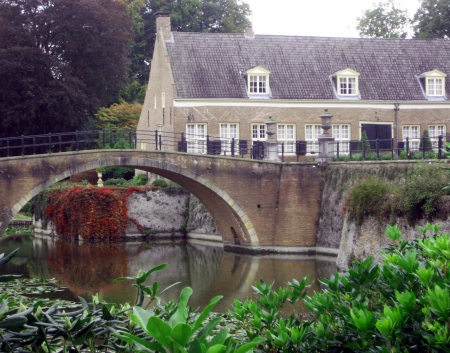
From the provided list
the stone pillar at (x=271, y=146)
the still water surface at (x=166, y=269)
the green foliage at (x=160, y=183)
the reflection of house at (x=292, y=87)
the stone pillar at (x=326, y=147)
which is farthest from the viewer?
the green foliage at (x=160, y=183)

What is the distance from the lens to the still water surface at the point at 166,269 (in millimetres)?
17016

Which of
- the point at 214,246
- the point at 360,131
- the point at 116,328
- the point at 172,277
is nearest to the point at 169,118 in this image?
the point at 214,246

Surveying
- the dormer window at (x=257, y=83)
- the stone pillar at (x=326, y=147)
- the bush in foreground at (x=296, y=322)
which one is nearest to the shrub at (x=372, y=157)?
the stone pillar at (x=326, y=147)

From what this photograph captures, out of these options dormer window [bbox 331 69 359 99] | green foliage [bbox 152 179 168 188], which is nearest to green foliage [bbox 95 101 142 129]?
green foliage [bbox 152 179 168 188]

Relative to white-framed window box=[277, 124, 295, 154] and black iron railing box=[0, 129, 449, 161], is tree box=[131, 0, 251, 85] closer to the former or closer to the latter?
black iron railing box=[0, 129, 449, 161]

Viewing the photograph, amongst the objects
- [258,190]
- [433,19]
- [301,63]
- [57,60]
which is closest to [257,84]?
[301,63]

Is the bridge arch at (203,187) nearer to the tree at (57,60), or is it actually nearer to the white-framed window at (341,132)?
the white-framed window at (341,132)

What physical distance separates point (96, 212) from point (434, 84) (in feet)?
46.1

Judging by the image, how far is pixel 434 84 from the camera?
95.0ft

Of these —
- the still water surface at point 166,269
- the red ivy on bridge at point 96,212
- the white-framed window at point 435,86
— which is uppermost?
the white-framed window at point 435,86

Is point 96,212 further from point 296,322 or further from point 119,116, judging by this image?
point 296,322

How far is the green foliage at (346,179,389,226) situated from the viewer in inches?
716

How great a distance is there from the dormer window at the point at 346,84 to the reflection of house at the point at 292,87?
39mm

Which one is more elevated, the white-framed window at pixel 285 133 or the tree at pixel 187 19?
the tree at pixel 187 19
